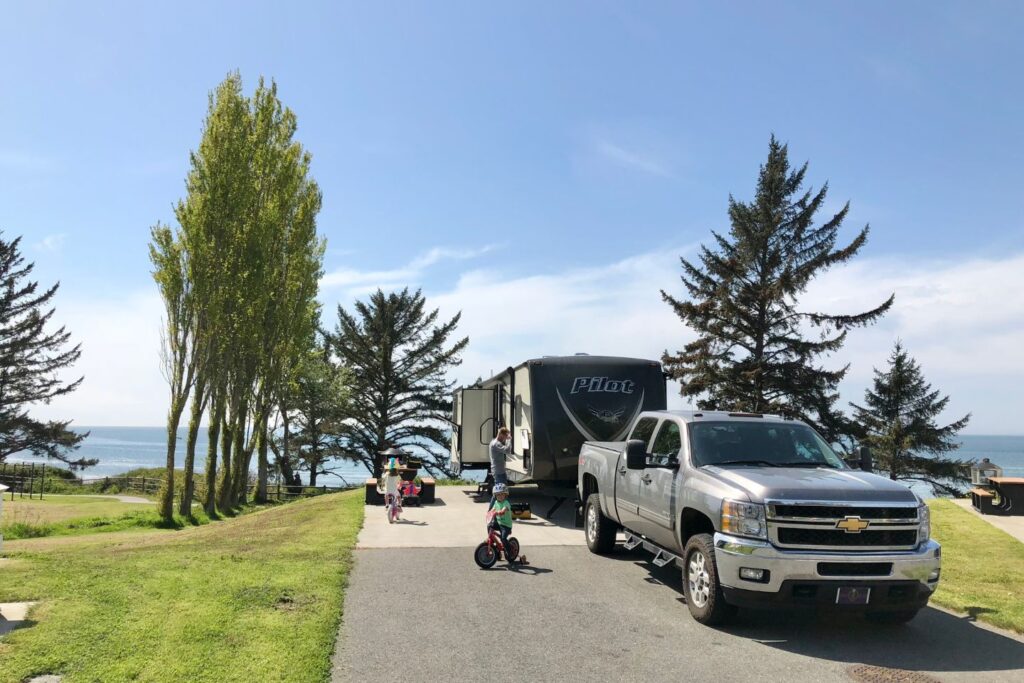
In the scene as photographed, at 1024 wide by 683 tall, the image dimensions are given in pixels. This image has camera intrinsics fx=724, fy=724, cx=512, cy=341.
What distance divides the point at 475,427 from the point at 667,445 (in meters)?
11.3

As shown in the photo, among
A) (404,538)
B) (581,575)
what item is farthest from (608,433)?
(581,575)

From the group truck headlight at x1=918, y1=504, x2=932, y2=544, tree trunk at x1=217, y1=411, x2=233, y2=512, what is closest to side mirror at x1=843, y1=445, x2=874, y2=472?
truck headlight at x1=918, y1=504, x2=932, y2=544

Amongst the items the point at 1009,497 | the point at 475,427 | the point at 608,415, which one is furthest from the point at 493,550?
the point at 1009,497

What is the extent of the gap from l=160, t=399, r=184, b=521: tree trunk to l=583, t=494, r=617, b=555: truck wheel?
16342 mm

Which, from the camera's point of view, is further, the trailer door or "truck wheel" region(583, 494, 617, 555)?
the trailer door

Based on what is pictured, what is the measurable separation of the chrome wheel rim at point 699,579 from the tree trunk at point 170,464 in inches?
767

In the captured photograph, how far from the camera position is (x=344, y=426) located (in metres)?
45.6

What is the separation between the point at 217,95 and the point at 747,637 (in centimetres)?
2400

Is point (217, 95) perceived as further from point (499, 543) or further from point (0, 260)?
point (0, 260)

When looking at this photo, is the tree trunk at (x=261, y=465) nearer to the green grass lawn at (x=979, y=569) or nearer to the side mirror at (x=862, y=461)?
the green grass lawn at (x=979, y=569)

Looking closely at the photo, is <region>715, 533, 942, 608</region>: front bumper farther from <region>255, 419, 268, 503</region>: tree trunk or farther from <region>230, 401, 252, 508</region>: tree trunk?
<region>255, 419, 268, 503</region>: tree trunk

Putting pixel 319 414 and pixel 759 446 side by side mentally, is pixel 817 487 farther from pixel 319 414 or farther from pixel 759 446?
pixel 319 414

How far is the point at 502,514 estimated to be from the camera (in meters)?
9.77

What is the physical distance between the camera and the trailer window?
9541 mm
